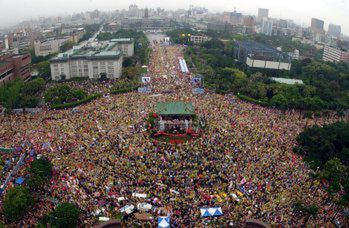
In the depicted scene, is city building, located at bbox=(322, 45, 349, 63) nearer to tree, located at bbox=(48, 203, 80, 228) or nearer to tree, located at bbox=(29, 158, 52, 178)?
tree, located at bbox=(29, 158, 52, 178)

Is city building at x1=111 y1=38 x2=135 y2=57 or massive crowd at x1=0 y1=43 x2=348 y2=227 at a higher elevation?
city building at x1=111 y1=38 x2=135 y2=57

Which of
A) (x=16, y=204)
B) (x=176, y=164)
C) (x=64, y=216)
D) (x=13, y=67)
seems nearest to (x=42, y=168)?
(x=16, y=204)

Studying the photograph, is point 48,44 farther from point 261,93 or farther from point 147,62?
point 261,93

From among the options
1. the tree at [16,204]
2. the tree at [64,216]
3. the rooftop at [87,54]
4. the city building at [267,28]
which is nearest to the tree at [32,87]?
the rooftop at [87,54]

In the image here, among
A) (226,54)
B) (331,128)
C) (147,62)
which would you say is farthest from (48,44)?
(331,128)

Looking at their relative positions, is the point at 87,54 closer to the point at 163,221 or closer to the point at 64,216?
the point at 64,216

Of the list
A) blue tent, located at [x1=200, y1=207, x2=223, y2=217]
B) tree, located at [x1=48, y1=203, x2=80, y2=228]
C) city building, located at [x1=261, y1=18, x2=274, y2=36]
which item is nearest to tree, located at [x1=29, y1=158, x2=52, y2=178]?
tree, located at [x1=48, y1=203, x2=80, y2=228]
